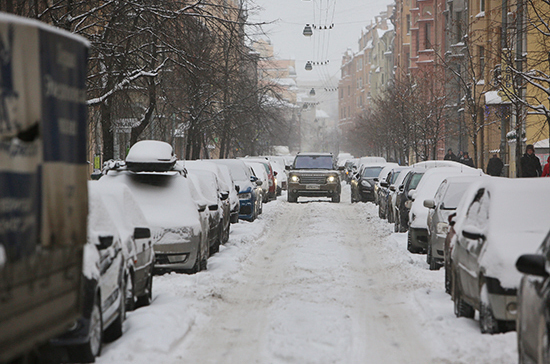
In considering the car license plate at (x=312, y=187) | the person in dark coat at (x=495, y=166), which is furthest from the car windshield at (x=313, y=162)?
the person in dark coat at (x=495, y=166)

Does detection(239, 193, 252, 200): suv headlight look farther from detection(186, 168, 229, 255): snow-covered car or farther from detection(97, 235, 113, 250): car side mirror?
detection(97, 235, 113, 250): car side mirror

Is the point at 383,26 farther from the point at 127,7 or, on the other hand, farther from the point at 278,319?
the point at 278,319

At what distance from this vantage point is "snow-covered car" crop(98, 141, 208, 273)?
13062 millimetres

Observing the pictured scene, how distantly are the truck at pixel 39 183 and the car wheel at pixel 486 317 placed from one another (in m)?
4.01

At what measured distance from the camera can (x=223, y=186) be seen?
832 inches

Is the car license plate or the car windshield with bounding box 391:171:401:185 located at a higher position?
the car windshield with bounding box 391:171:401:185

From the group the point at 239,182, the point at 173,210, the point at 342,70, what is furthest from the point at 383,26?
the point at 173,210

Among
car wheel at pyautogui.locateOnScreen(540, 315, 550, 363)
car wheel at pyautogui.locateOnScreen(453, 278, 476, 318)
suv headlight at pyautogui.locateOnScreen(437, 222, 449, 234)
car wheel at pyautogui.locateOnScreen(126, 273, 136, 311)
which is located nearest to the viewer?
car wheel at pyautogui.locateOnScreen(540, 315, 550, 363)

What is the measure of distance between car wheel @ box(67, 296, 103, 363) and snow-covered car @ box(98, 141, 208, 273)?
500 cm

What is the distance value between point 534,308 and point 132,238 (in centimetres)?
491

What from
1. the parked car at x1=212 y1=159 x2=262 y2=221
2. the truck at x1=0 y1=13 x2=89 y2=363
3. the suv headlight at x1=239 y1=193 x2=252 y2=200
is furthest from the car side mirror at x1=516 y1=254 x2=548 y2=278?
the suv headlight at x1=239 y1=193 x2=252 y2=200

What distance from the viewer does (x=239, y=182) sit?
26.7m

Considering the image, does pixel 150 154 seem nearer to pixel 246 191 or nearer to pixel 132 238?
pixel 132 238

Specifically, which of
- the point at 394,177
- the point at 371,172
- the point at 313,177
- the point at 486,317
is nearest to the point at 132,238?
the point at 486,317
